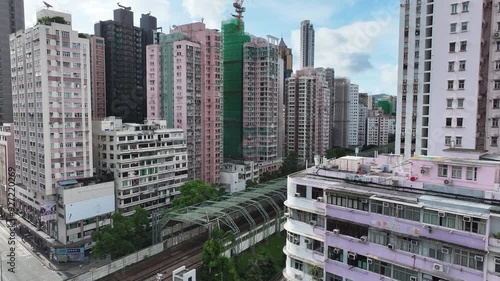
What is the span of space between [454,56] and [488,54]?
2.35 meters

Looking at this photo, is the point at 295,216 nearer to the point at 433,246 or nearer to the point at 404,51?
the point at 433,246

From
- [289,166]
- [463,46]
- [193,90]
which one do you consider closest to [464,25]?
[463,46]

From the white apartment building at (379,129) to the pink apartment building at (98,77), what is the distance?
61742 mm

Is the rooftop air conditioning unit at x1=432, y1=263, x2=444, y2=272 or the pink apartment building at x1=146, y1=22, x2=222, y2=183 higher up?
the pink apartment building at x1=146, y1=22, x2=222, y2=183

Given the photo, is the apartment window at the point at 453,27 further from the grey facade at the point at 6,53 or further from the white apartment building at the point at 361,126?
the white apartment building at the point at 361,126

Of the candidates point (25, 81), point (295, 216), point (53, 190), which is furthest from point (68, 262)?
point (295, 216)

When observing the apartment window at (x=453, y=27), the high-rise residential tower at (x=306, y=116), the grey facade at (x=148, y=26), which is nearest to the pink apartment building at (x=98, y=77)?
the grey facade at (x=148, y=26)

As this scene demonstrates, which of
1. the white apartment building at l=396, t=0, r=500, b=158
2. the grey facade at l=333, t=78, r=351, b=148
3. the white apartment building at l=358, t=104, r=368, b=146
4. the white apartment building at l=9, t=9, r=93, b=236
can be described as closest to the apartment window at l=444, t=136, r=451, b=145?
the white apartment building at l=396, t=0, r=500, b=158

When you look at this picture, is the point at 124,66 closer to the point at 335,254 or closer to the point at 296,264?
the point at 296,264

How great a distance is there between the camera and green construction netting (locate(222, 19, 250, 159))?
58.5m

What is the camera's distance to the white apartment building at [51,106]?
98.5ft

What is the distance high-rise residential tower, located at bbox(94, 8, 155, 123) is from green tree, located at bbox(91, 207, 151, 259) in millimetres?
36568

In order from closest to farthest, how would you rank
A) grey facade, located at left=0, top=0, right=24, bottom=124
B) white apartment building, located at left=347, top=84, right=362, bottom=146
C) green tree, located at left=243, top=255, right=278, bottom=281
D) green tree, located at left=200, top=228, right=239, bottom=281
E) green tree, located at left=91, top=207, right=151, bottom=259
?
→ 1. green tree, located at left=200, top=228, right=239, bottom=281
2. green tree, located at left=243, top=255, right=278, bottom=281
3. green tree, located at left=91, top=207, right=151, bottom=259
4. grey facade, located at left=0, top=0, right=24, bottom=124
5. white apartment building, located at left=347, top=84, right=362, bottom=146

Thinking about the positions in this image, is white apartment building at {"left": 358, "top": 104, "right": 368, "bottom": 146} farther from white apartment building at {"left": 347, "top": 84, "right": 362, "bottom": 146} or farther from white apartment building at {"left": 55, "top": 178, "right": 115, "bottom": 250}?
white apartment building at {"left": 55, "top": 178, "right": 115, "bottom": 250}
